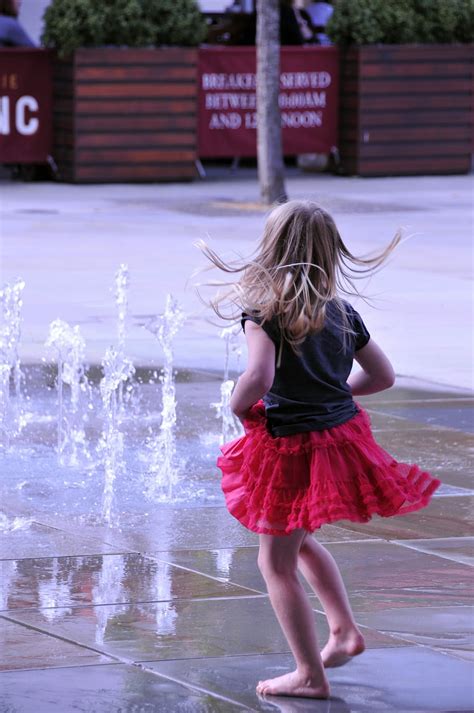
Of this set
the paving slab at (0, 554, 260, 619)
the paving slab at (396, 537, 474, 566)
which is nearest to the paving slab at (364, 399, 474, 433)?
the paving slab at (396, 537, 474, 566)

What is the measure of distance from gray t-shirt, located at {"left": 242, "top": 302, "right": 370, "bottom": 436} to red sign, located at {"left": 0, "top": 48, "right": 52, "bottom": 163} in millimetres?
16583

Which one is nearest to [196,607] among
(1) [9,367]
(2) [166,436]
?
(2) [166,436]

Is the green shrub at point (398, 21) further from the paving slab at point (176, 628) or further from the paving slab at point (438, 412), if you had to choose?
the paving slab at point (176, 628)

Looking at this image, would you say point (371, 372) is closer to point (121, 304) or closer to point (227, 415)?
point (227, 415)

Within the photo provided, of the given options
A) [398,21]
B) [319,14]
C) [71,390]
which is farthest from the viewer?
[319,14]

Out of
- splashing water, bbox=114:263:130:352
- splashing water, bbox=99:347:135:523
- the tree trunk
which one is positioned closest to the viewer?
splashing water, bbox=99:347:135:523

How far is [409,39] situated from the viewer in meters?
21.9

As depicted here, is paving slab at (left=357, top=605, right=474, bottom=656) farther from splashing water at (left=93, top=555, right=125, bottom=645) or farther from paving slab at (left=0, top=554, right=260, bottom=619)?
splashing water at (left=93, top=555, right=125, bottom=645)

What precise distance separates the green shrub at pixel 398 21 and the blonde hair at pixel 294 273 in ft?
57.5

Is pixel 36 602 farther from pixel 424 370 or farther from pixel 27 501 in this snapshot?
pixel 424 370

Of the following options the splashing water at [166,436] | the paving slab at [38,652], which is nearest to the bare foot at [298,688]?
the paving slab at [38,652]

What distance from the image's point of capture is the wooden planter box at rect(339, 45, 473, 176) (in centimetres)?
2172

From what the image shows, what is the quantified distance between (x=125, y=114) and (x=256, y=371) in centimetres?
1674

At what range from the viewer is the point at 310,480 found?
4340 millimetres
